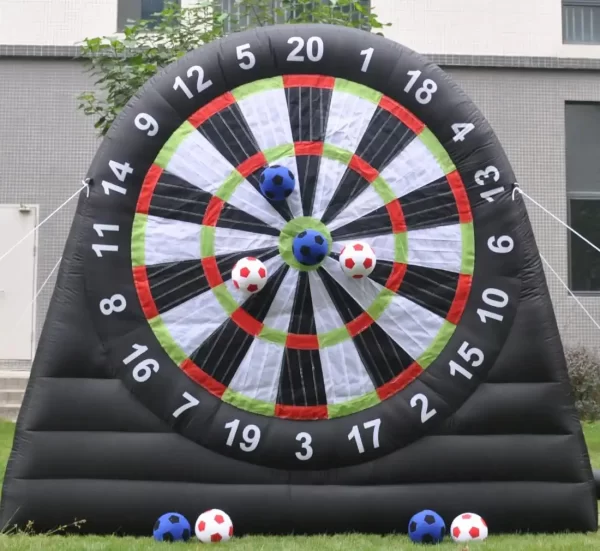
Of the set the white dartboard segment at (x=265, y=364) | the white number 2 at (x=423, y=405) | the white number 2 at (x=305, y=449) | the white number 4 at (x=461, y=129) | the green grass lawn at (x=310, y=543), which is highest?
the white number 4 at (x=461, y=129)

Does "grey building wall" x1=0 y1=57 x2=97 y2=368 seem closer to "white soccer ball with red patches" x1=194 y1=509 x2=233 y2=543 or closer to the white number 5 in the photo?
the white number 5

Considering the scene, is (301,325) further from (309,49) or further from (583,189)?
(583,189)

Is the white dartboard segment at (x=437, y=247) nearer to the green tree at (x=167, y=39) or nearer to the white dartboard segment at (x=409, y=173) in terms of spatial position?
the white dartboard segment at (x=409, y=173)

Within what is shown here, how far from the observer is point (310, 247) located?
15.3 ft

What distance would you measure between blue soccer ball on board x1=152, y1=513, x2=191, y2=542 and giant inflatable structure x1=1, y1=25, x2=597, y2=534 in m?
0.12

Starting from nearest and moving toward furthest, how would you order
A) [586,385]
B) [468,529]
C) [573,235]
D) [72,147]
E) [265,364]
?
[468,529]
[265,364]
[586,385]
[72,147]
[573,235]

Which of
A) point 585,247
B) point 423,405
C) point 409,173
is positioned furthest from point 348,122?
point 585,247

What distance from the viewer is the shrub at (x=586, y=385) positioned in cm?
1075

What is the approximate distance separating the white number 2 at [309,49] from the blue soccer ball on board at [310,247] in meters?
0.98

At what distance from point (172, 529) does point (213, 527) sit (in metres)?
0.20

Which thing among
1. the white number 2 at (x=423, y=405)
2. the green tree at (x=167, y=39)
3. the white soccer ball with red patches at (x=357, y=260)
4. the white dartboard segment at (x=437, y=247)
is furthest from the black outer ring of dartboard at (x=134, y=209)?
the green tree at (x=167, y=39)

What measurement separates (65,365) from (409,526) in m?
1.94

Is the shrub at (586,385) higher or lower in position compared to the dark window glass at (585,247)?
lower

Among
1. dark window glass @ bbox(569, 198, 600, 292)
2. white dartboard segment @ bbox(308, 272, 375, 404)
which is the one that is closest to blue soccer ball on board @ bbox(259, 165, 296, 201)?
white dartboard segment @ bbox(308, 272, 375, 404)
